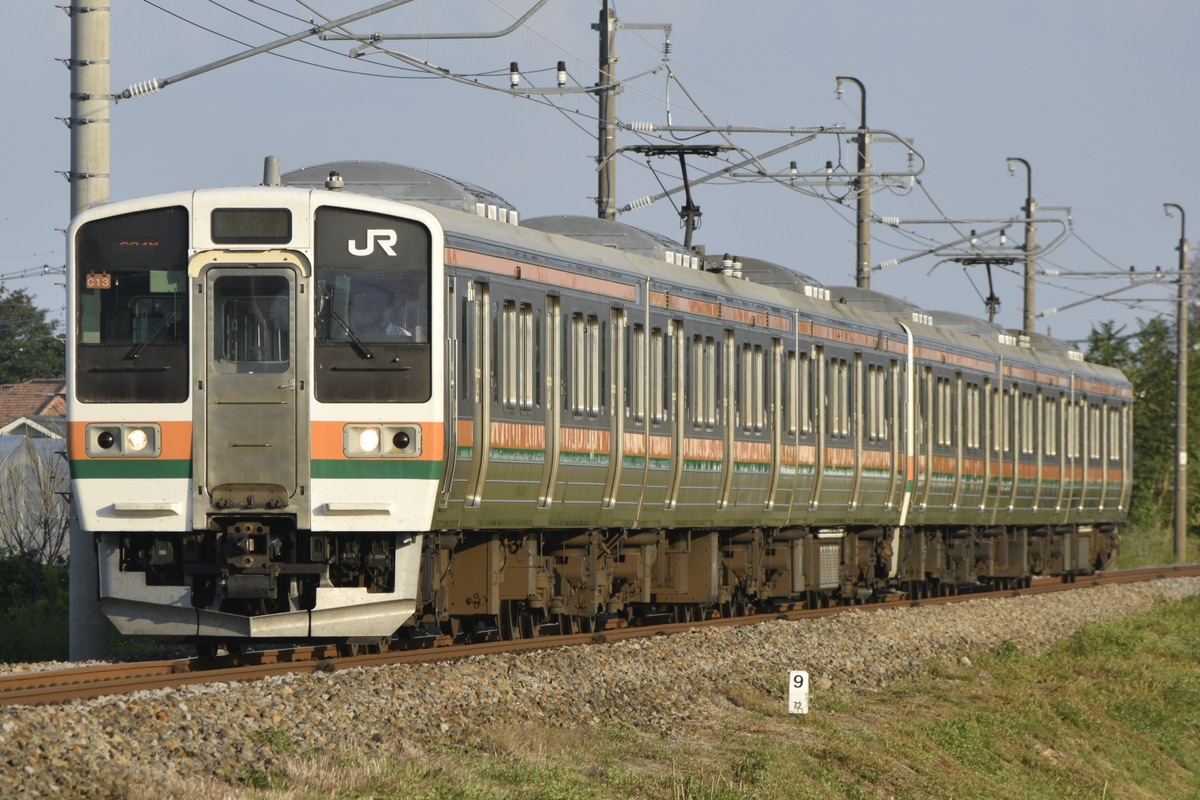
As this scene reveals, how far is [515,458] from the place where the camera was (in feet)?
48.6

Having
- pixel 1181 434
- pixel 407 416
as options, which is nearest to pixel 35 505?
pixel 407 416

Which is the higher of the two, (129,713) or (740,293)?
(740,293)

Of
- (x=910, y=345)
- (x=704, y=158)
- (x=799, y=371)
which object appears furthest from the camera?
(x=704, y=158)

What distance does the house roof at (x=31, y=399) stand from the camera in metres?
50.7

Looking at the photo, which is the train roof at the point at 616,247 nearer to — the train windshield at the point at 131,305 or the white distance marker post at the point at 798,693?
the train windshield at the point at 131,305

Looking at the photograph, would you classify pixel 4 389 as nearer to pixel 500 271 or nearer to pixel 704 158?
pixel 704 158

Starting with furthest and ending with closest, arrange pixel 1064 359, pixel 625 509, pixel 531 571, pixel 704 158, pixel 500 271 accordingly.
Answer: pixel 1064 359
pixel 704 158
pixel 625 509
pixel 531 571
pixel 500 271

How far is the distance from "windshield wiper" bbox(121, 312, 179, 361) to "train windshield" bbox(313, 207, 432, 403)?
981mm

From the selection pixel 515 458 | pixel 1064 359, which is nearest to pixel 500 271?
pixel 515 458

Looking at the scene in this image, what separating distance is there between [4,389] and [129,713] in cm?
4644

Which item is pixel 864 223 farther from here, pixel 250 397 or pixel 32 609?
pixel 250 397

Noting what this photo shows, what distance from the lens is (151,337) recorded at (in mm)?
13273

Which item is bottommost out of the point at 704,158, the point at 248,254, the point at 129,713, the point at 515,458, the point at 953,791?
the point at 953,791

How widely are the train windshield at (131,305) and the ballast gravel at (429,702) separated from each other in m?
2.16
